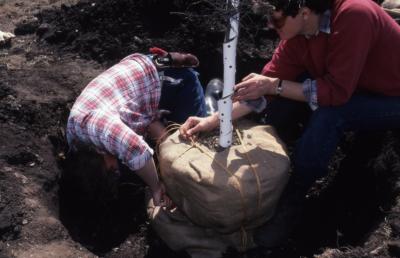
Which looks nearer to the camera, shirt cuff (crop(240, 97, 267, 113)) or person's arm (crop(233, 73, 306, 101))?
person's arm (crop(233, 73, 306, 101))

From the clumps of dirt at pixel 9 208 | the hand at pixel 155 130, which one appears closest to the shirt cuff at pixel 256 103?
the hand at pixel 155 130

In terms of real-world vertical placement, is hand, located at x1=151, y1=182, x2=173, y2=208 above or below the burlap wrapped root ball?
below

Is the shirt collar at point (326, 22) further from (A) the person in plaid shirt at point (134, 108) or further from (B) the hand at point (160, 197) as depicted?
(B) the hand at point (160, 197)

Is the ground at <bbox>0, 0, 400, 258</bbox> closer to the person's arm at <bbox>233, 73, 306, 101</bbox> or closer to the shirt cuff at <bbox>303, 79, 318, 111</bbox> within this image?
the person's arm at <bbox>233, 73, 306, 101</bbox>

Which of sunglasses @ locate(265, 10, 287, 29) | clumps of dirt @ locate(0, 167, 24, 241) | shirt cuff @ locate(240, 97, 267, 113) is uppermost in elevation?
sunglasses @ locate(265, 10, 287, 29)

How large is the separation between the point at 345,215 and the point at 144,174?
3.82ft

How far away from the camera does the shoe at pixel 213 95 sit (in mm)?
3791

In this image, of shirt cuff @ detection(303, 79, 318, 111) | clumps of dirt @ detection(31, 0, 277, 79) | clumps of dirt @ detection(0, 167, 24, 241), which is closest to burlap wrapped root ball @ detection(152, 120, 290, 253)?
shirt cuff @ detection(303, 79, 318, 111)

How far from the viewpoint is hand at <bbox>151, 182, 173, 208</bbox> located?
9.11ft

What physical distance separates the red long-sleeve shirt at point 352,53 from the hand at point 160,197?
98cm

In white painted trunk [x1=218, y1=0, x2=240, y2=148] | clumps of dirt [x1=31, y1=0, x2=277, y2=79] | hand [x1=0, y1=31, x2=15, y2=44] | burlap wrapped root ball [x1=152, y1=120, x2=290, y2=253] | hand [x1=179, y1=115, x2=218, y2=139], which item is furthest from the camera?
hand [x1=0, y1=31, x2=15, y2=44]

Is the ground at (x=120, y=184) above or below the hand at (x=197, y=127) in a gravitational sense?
below

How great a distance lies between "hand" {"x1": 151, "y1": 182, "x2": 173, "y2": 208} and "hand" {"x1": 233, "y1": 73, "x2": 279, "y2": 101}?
669 millimetres

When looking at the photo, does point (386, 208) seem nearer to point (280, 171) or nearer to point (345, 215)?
point (345, 215)
